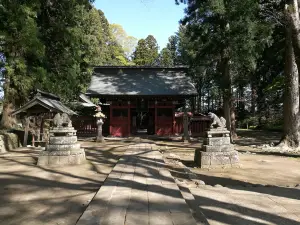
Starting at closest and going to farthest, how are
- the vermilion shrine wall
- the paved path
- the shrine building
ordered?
the paved path → the shrine building → the vermilion shrine wall

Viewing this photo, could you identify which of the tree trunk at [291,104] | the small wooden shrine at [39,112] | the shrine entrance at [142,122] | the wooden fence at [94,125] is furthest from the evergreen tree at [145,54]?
the tree trunk at [291,104]

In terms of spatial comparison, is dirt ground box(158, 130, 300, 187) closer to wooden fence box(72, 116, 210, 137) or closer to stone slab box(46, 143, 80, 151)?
stone slab box(46, 143, 80, 151)

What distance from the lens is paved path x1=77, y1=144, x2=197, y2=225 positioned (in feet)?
10.4

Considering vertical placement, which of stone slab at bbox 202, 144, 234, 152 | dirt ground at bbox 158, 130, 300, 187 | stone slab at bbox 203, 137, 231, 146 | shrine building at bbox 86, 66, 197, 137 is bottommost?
dirt ground at bbox 158, 130, 300, 187

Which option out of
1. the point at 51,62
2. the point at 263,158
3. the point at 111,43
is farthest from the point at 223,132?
the point at 111,43

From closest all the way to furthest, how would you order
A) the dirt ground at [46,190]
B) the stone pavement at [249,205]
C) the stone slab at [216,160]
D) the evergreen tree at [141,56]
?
1. the stone pavement at [249,205]
2. the dirt ground at [46,190]
3. the stone slab at [216,160]
4. the evergreen tree at [141,56]

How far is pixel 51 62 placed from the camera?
16359 mm

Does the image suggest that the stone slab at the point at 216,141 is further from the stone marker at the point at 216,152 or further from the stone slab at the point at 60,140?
the stone slab at the point at 60,140

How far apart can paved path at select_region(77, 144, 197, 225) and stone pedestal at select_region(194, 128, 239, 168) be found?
93.1 inches

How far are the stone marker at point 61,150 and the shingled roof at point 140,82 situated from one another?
10.5 m

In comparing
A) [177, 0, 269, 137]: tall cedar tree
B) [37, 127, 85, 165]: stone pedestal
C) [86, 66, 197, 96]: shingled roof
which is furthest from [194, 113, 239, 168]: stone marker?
[86, 66, 197, 96]: shingled roof

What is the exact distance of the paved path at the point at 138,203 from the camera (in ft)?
10.4

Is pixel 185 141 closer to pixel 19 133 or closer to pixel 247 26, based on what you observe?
pixel 247 26

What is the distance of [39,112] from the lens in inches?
456
